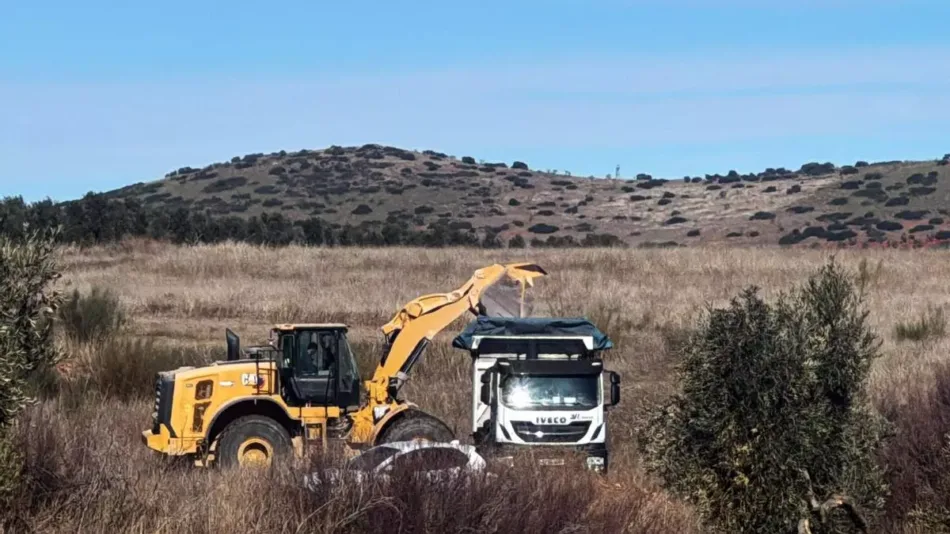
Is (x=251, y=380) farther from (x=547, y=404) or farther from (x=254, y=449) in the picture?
(x=547, y=404)

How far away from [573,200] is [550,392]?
78873 mm

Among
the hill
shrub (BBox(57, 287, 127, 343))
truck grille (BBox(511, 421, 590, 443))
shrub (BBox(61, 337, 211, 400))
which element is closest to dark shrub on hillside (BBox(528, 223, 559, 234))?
the hill

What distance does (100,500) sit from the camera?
29.3ft

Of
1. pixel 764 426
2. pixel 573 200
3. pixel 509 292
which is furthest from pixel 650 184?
pixel 764 426

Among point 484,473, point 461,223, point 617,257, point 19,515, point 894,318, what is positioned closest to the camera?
point 19,515

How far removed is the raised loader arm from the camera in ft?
53.6

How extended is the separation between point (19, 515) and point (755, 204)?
78.2 metres

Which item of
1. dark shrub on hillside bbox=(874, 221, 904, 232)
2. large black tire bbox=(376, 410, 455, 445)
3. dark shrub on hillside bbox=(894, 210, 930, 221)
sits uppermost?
dark shrub on hillside bbox=(894, 210, 930, 221)

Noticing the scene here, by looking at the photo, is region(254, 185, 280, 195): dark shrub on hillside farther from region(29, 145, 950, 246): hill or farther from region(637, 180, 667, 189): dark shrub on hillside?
region(637, 180, 667, 189): dark shrub on hillside

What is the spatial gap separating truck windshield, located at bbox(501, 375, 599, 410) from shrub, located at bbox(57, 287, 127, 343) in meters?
11.9

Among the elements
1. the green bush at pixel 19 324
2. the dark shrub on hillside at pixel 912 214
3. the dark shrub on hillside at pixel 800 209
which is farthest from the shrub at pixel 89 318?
the dark shrub on hillside at pixel 800 209

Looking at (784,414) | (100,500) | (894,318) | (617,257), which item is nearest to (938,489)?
(784,414)

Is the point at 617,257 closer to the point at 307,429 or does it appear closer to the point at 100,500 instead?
the point at 307,429

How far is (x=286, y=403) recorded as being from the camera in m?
16.0
